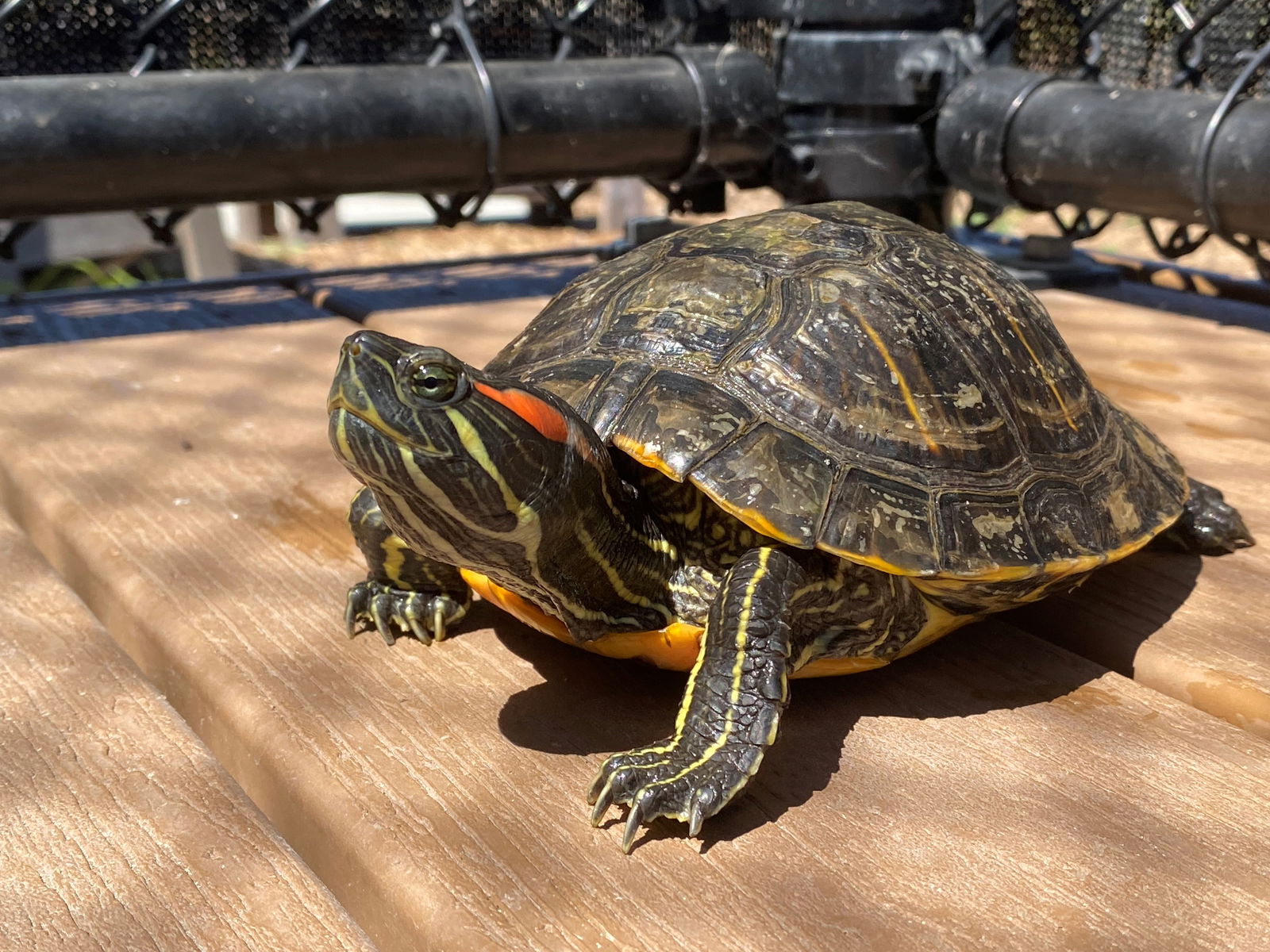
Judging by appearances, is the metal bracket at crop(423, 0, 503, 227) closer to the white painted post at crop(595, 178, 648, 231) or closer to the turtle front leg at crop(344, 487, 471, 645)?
the turtle front leg at crop(344, 487, 471, 645)

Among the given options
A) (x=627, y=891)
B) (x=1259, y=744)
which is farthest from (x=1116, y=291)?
(x=627, y=891)

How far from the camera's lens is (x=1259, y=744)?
3.96 feet

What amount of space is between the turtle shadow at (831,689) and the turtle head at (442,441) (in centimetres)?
22

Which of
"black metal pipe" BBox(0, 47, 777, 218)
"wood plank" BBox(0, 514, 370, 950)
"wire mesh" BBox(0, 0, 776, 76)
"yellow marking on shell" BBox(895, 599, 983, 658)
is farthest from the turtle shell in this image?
"wire mesh" BBox(0, 0, 776, 76)

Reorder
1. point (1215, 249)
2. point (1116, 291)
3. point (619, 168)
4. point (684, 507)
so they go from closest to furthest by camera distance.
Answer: point (684, 507), point (619, 168), point (1116, 291), point (1215, 249)

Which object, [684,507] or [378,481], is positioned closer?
[378,481]

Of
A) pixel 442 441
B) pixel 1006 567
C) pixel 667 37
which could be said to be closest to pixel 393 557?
pixel 442 441

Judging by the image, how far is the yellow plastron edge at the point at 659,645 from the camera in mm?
1271

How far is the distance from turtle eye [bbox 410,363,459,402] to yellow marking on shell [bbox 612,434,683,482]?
0.25 m

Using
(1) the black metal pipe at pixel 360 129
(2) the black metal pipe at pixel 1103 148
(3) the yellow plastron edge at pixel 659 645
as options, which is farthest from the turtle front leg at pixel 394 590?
(2) the black metal pipe at pixel 1103 148

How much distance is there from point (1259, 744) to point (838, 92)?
2.06 m

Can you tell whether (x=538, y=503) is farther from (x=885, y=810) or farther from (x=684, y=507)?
(x=885, y=810)

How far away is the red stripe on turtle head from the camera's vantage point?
1.13m

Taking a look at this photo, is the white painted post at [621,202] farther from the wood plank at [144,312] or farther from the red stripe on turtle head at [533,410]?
the red stripe on turtle head at [533,410]
